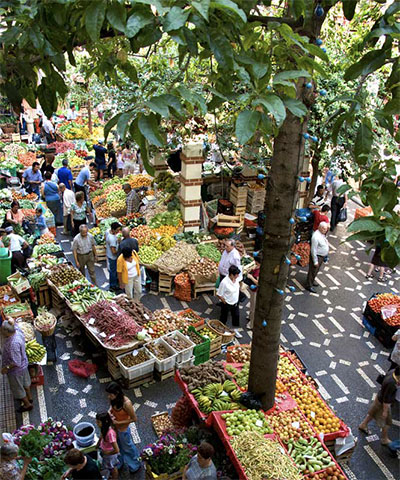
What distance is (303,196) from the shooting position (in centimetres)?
1136

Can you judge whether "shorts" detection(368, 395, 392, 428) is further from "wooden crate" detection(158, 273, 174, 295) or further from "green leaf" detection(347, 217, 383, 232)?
"wooden crate" detection(158, 273, 174, 295)

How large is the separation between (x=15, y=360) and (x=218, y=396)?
8.43 ft

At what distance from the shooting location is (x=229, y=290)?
25.3 feet

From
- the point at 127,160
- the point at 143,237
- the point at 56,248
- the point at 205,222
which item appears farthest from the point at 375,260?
the point at 127,160

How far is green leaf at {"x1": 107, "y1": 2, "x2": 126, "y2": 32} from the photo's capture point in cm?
197

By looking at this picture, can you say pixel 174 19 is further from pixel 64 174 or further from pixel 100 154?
pixel 100 154

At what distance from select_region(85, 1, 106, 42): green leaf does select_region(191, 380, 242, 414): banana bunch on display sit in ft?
14.6

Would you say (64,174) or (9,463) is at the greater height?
(64,174)

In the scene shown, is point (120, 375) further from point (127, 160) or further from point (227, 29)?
point (127, 160)

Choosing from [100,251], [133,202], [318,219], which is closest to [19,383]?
[100,251]

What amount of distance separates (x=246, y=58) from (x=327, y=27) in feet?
30.5

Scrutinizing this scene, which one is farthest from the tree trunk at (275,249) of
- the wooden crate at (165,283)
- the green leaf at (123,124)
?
the wooden crate at (165,283)

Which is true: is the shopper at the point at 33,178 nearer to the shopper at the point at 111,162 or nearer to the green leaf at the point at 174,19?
the shopper at the point at 111,162

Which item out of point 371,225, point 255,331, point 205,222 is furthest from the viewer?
point 205,222
